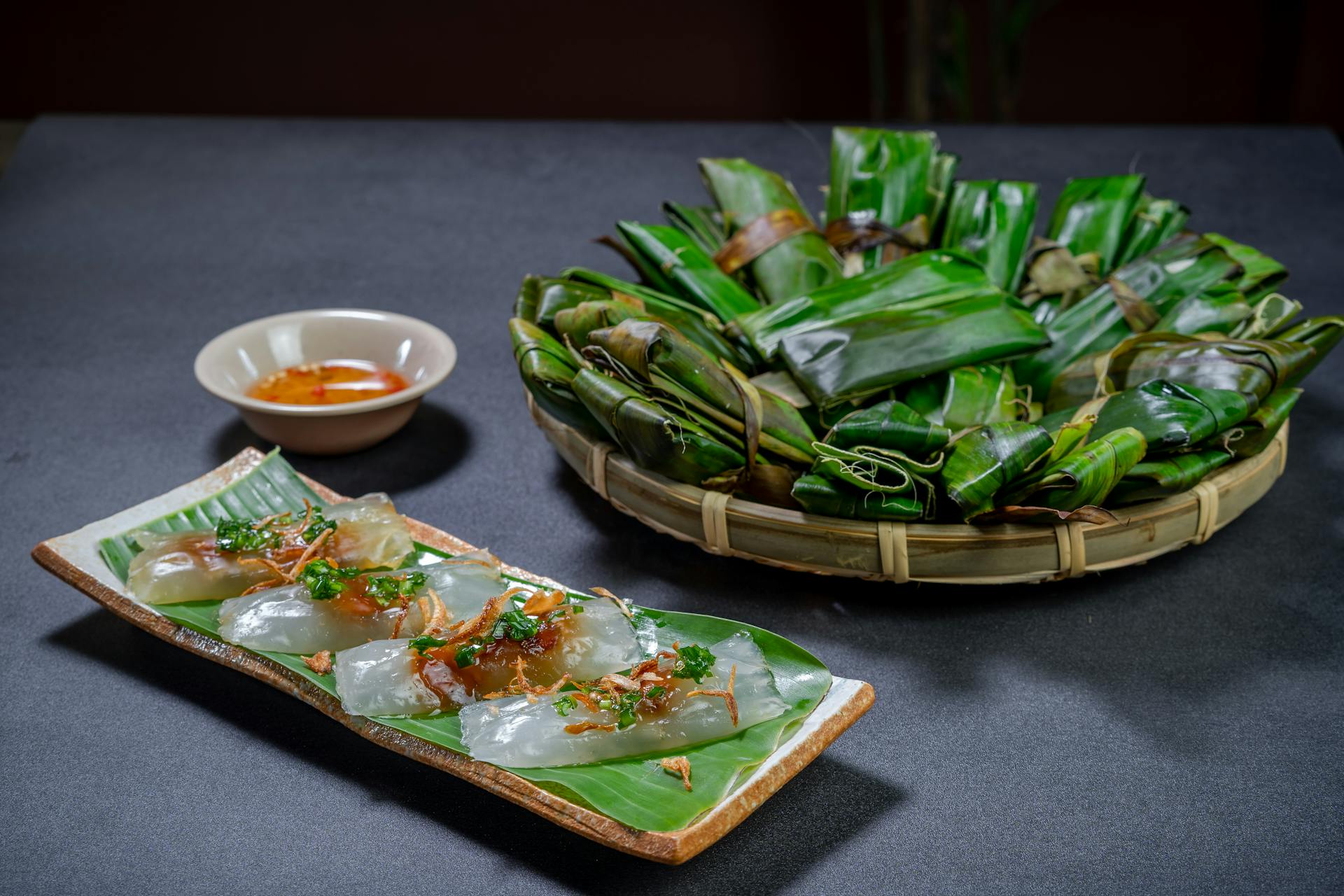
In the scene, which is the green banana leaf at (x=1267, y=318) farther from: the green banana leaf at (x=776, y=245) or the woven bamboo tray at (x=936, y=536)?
the green banana leaf at (x=776, y=245)

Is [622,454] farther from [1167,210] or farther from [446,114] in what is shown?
[446,114]

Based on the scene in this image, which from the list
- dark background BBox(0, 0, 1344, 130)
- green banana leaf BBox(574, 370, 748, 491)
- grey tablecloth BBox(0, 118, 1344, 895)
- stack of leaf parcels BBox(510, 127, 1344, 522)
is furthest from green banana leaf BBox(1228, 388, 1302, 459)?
dark background BBox(0, 0, 1344, 130)

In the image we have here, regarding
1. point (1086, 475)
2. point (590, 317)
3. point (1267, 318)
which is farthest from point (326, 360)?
point (1267, 318)

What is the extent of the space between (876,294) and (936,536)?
486mm

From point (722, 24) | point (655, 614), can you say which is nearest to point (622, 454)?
point (655, 614)

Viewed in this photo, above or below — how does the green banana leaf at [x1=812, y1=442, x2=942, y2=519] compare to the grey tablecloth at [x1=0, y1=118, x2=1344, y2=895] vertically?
above

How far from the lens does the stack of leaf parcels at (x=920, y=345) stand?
4.57 ft

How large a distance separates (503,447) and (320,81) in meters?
3.07

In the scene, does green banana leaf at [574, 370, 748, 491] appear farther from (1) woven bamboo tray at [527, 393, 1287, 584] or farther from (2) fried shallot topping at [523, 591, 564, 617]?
(2) fried shallot topping at [523, 591, 564, 617]

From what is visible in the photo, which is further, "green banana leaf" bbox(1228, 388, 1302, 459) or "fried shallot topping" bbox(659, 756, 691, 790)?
"green banana leaf" bbox(1228, 388, 1302, 459)

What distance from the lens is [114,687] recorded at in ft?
4.49

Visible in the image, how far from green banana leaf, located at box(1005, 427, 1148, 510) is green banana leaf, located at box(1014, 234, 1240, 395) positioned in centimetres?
35

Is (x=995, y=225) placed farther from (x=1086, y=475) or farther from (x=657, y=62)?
(x=657, y=62)

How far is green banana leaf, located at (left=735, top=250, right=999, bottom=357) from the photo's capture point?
169cm
